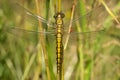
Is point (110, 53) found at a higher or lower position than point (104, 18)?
lower

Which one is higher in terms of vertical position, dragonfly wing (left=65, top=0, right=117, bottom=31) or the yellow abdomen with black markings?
dragonfly wing (left=65, top=0, right=117, bottom=31)

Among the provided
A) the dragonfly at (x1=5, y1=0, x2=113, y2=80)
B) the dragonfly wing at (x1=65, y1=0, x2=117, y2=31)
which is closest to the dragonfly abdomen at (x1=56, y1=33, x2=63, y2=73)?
the dragonfly at (x1=5, y1=0, x2=113, y2=80)

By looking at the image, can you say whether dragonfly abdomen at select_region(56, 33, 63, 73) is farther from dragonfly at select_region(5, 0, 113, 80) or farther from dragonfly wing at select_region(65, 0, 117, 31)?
dragonfly wing at select_region(65, 0, 117, 31)

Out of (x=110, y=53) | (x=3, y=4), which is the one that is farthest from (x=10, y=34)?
(x=110, y=53)

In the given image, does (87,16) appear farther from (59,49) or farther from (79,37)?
(59,49)

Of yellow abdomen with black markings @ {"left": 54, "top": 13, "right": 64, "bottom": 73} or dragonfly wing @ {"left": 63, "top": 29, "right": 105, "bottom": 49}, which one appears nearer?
yellow abdomen with black markings @ {"left": 54, "top": 13, "right": 64, "bottom": 73}

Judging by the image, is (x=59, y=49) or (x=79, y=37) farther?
(x=79, y=37)

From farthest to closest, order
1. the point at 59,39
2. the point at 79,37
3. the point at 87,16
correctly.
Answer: the point at 79,37 → the point at 87,16 → the point at 59,39

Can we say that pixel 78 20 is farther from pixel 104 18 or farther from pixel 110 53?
pixel 110 53

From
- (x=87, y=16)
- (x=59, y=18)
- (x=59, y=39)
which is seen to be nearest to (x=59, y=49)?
(x=59, y=39)

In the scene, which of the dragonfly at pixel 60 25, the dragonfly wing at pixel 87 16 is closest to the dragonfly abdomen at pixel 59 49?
the dragonfly at pixel 60 25

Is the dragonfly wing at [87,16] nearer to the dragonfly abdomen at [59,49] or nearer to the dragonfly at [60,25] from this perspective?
the dragonfly at [60,25]
